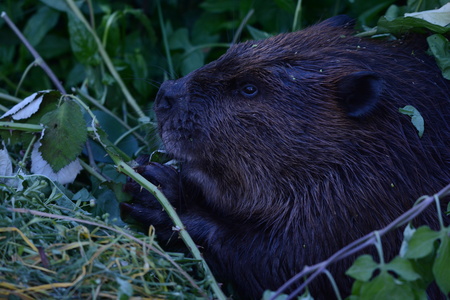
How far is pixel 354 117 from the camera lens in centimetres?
272

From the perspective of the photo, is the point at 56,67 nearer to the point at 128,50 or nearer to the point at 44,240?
the point at 128,50

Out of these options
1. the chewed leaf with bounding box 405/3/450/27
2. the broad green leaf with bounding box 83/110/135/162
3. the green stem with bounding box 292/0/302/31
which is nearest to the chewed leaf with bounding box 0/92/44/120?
the broad green leaf with bounding box 83/110/135/162

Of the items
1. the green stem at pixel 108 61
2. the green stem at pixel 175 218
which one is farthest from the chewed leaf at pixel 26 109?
the green stem at pixel 108 61

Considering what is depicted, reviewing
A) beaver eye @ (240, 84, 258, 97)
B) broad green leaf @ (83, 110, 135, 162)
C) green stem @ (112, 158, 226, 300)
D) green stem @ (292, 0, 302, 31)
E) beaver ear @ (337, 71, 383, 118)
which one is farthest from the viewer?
green stem @ (292, 0, 302, 31)

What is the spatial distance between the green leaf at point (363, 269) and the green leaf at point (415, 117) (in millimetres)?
951

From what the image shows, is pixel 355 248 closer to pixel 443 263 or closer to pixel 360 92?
pixel 443 263

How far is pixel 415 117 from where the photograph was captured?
271 centimetres

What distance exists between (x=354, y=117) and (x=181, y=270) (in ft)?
3.31

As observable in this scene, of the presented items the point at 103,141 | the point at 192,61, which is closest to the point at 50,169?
the point at 103,141

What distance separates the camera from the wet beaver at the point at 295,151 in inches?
104

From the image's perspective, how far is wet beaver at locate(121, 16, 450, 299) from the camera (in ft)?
8.68

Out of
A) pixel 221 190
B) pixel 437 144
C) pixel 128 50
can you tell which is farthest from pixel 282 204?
pixel 128 50

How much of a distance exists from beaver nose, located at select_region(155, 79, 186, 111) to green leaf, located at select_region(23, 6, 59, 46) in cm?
181

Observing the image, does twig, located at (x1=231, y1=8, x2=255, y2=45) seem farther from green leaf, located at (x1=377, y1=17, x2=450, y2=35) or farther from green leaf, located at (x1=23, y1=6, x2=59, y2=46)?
green leaf, located at (x1=23, y1=6, x2=59, y2=46)
